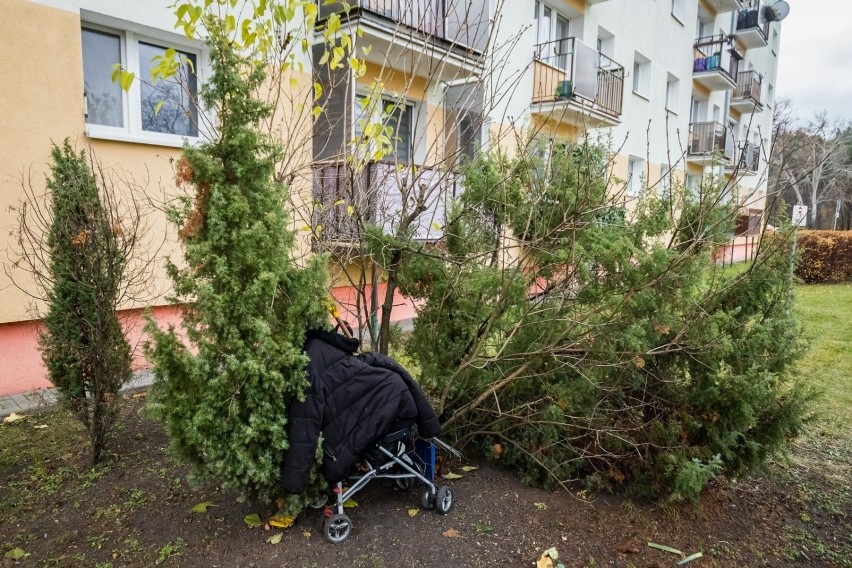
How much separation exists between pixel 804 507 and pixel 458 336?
2.65m

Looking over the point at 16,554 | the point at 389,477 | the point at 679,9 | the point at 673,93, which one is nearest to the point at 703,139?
the point at 673,93

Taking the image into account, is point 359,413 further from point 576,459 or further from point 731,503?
point 731,503

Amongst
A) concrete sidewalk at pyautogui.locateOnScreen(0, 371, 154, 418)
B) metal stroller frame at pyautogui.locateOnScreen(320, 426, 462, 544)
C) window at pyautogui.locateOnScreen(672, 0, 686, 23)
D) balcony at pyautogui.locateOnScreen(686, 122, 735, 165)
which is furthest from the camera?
balcony at pyautogui.locateOnScreen(686, 122, 735, 165)

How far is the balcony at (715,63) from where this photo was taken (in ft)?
63.9

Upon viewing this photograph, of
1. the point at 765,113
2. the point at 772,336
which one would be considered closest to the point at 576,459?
the point at 772,336

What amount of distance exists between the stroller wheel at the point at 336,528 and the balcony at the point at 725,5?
2359 centimetres

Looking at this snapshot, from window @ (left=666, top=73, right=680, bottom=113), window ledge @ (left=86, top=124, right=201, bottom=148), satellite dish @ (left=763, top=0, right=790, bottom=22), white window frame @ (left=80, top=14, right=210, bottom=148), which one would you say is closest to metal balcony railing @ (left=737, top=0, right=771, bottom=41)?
satellite dish @ (left=763, top=0, right=790, bottom=22)

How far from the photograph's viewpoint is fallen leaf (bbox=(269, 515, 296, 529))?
10.2 ft

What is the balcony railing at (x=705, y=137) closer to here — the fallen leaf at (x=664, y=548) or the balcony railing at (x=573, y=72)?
the balcony railing at (x=573, y=72)

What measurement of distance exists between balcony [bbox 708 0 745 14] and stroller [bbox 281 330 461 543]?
23.1 meters

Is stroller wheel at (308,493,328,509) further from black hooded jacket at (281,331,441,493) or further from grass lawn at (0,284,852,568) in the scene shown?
black hooded jacket at (281,331,441,493)

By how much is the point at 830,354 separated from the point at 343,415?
8.35 meters

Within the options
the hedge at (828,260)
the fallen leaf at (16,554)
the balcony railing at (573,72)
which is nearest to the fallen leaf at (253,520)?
the fallen leaf at (16,554)

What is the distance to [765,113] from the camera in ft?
92.6
